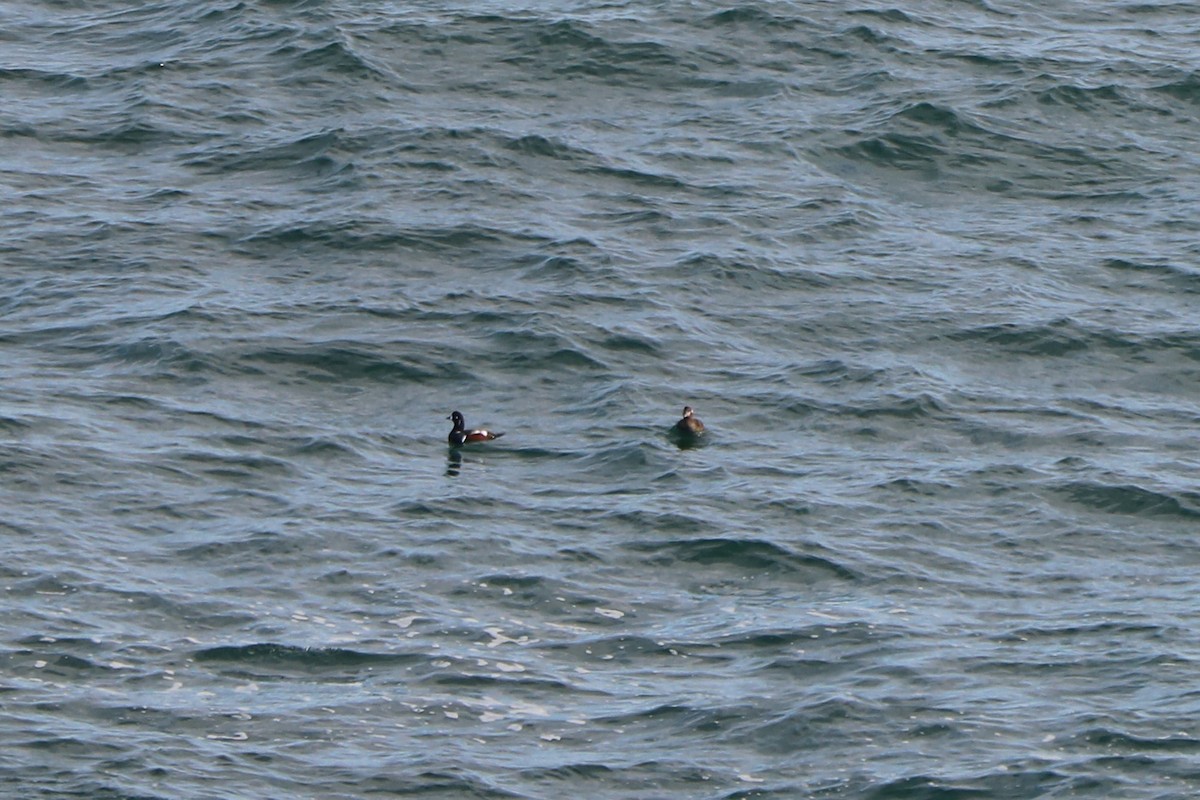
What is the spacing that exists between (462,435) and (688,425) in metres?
3.19

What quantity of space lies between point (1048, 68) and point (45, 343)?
21056 mm

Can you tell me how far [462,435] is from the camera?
1293 inches

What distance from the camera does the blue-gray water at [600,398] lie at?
25.3 meters

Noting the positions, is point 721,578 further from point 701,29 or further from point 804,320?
point 701,29

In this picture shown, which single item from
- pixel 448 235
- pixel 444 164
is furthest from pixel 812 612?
pixel 444 164

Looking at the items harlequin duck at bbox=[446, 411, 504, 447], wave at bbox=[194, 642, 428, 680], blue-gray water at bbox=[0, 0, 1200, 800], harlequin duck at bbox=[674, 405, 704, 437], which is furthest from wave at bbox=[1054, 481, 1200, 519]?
wave at bbox=[194, 642, 428, 680]

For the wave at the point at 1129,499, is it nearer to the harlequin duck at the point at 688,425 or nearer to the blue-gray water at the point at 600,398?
the blue-gray water at the point at 600,398

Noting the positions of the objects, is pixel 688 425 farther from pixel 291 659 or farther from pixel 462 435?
pixel 291 659

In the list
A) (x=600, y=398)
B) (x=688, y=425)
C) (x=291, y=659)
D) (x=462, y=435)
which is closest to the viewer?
(x=291, y=659)

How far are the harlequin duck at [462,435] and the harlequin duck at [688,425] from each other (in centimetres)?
256

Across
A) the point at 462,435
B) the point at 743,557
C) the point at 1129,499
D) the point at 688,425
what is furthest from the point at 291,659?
the point at 1129,499

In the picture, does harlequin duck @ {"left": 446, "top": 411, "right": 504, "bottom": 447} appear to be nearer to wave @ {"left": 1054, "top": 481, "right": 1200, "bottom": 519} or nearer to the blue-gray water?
the blue-gray water

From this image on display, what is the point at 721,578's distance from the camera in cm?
2919

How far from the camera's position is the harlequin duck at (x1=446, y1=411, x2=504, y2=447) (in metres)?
32.7
